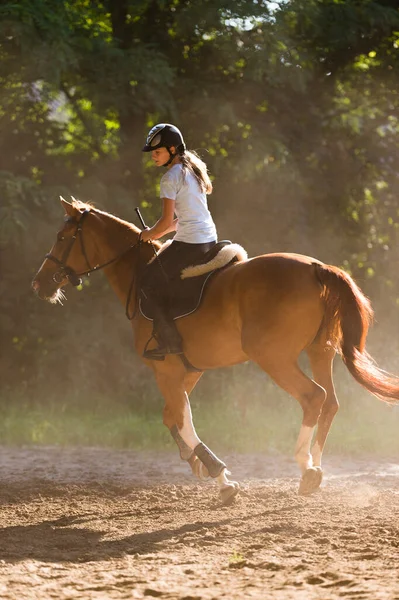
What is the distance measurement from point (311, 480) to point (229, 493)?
2.34 feet

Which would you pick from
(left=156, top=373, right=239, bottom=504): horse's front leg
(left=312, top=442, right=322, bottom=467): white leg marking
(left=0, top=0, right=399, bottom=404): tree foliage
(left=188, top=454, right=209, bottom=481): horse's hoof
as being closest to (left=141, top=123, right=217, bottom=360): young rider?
(left=156, top=373, right=239, bottom=504): horse's front leg

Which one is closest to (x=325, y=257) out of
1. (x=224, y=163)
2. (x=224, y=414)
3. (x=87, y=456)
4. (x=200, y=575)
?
(x=224, y=163)

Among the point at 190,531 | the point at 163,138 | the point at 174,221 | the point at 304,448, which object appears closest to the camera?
the point at 190,531

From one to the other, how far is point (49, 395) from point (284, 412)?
11.9 ft

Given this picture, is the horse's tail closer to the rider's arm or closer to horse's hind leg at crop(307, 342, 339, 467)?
horse's hind leg at crop(307, 342, 339, 467)

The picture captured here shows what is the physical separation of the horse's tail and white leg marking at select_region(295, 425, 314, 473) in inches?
22.6

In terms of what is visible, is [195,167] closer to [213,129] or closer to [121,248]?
[121,248]

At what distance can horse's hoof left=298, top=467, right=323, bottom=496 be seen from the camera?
721 cm

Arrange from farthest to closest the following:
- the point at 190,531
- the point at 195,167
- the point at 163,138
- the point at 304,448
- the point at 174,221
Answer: the point at 174,221, the point at 195,167, the point at 163,138, the point at 304,448, the point at 190,531

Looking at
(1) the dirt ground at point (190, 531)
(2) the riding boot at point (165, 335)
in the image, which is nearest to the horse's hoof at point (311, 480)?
(1) the dirt ground at point (190, 531)

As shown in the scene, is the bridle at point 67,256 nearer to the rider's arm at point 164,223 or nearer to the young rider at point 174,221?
the rider's arm at point 164,223

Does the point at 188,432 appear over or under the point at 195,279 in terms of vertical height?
under

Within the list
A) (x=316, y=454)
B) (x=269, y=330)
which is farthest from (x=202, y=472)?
(x=269, y=330)

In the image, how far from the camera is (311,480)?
285 inches
